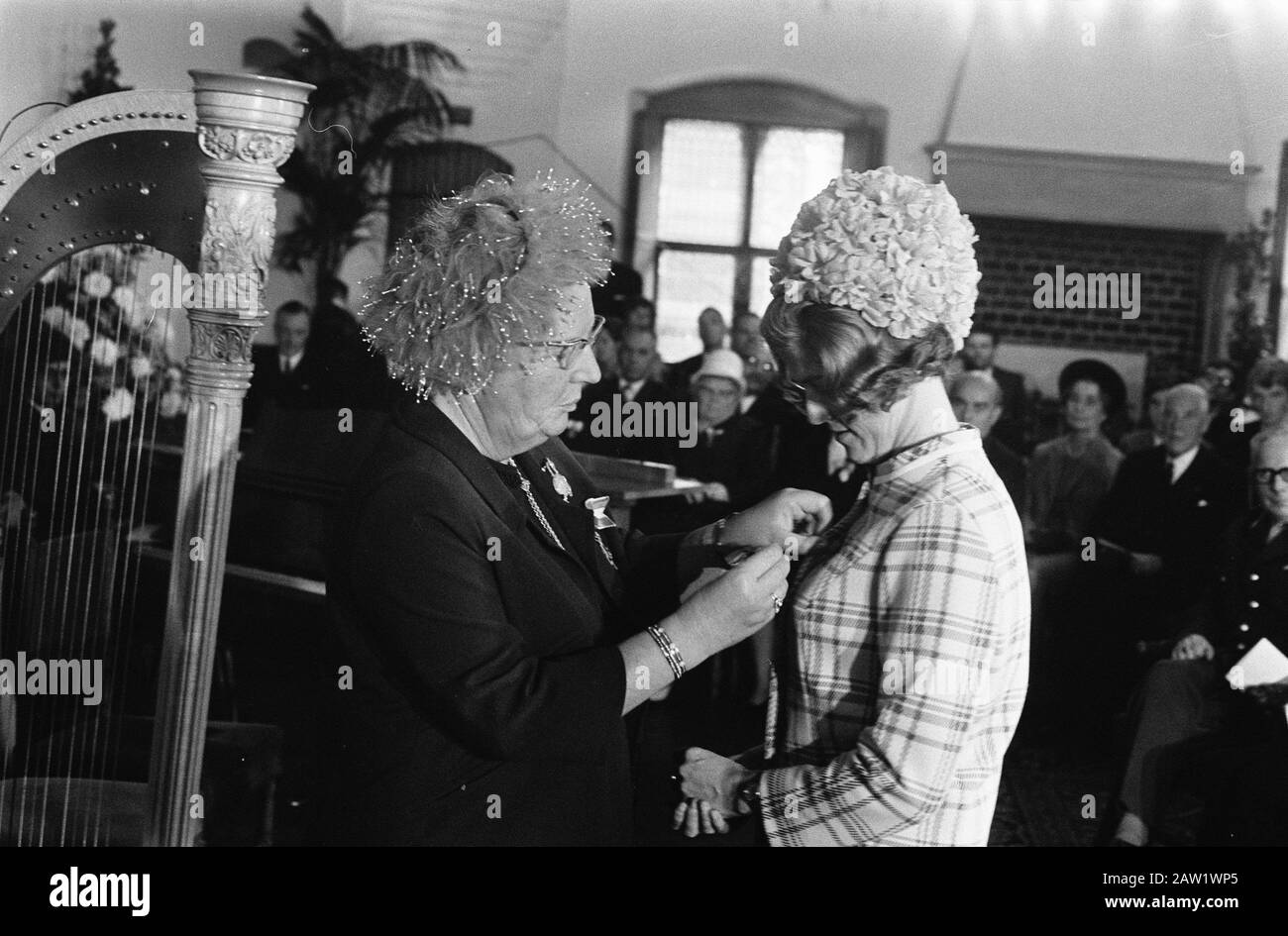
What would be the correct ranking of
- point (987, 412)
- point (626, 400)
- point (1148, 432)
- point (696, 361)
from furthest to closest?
point (696, 361) < point (1148, 432) < point (626, 400) < point (987, 412)

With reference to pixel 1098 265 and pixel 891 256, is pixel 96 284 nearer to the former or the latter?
pixel 891 256

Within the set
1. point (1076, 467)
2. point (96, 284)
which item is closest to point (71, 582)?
point (96, 284)

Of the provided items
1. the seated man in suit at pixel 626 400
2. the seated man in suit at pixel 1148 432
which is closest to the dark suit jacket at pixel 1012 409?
the seated man in suit at pixel 1148 432

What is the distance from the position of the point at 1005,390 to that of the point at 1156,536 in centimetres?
271

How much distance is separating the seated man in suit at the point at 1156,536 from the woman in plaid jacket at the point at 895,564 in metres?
3.24

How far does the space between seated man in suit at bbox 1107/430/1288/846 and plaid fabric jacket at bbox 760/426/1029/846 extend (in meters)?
2.32

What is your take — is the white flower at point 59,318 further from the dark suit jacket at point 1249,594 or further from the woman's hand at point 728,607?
the dark suit jacket at point 1249,594

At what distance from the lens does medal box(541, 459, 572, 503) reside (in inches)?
86.8

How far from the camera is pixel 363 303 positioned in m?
2.02

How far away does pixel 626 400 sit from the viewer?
6023mm

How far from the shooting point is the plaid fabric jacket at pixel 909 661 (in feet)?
5.37

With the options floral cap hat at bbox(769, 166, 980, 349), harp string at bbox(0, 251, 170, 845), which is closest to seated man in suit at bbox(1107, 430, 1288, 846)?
floral cap hat at bbox(769, 166, 980, 349)

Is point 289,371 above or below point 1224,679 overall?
above

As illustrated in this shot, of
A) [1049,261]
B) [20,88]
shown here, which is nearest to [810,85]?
[1049,261]
